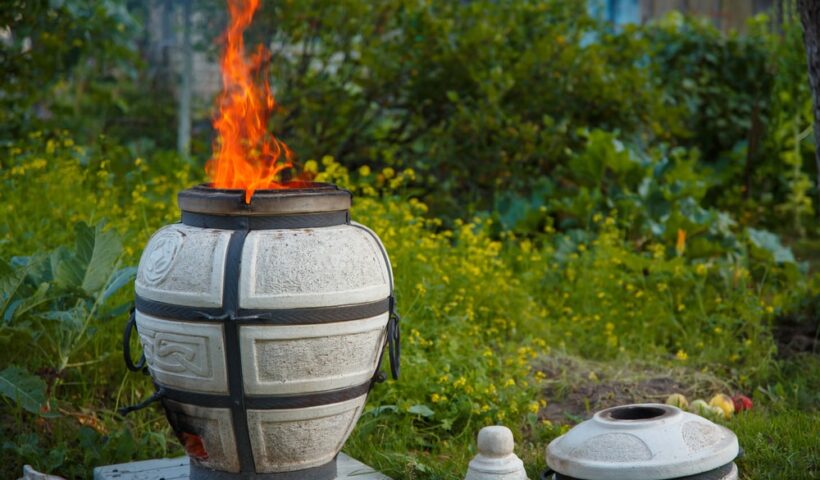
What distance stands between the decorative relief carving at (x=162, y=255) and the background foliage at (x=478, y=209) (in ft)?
2.68

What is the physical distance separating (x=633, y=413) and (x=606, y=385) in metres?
1.39

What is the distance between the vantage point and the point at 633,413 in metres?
3.39

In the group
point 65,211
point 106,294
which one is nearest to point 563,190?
point 65,211

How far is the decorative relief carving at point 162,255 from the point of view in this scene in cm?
323

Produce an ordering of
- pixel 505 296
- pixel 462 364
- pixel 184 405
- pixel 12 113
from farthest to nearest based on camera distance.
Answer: pixel 12 113 → pixel 505 296 → pixel 462 364 → pixel 184 405

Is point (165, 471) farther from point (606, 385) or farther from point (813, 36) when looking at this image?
point (813, 36)

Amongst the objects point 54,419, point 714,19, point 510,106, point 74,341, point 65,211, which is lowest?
point 54,419

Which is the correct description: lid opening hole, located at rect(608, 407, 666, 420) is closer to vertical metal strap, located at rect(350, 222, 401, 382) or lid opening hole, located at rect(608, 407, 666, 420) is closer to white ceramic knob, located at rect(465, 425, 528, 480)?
white ceramic knob, located at rect(465, 425, 528, 480)

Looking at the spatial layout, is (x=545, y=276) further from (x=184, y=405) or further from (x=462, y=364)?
(x=184, y=405)

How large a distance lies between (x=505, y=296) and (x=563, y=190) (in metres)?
1.98

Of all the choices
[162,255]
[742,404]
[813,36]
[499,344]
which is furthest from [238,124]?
[813,36]

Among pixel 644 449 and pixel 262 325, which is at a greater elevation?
pixel 262 325

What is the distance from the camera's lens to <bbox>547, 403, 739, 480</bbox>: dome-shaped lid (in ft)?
10.0

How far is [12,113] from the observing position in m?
6.86
